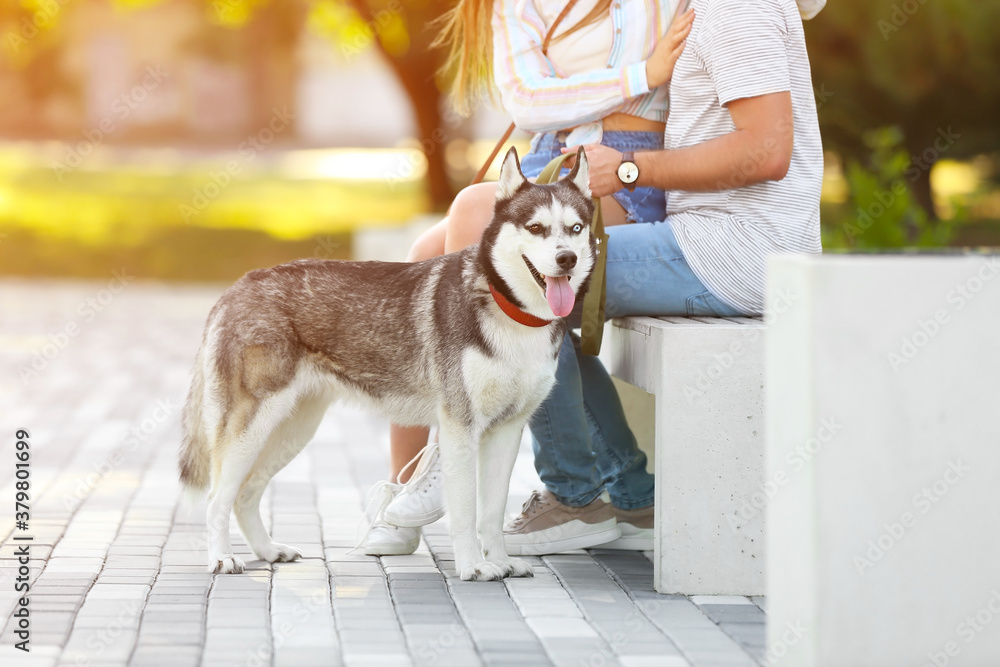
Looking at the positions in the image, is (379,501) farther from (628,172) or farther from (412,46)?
(412,46)

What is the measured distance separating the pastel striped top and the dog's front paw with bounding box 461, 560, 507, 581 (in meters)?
1.70

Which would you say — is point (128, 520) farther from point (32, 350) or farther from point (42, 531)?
point (32, 350)

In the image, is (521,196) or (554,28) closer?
(521,196)

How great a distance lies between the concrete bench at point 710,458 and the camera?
3.85 metres

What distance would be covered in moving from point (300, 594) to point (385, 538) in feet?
2.07

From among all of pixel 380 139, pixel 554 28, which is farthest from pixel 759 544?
pixel 380 139

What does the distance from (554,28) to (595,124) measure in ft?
1.35

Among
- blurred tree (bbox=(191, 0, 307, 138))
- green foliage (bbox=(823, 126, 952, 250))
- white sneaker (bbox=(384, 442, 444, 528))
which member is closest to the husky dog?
white sneaker (bbox=(384, 442, 444, 528))

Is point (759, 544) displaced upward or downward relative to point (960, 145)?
downward

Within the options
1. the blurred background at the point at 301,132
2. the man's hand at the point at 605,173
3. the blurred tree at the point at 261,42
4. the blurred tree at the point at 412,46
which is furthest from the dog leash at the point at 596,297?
the blurred tree at the point at 261,42

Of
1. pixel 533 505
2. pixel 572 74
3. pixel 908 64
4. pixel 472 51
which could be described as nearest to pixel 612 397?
pixel 533 505

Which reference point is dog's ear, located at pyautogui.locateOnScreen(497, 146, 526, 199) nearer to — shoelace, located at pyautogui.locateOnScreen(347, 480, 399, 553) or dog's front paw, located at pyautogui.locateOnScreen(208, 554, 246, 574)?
shoelace, located at pyautogui.locateOnScreen(347, 480, 399, 553)

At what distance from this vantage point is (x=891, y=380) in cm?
274

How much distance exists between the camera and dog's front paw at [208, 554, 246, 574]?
4039 mm
